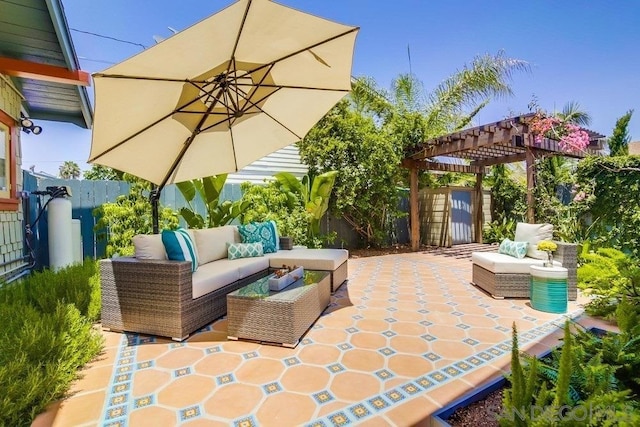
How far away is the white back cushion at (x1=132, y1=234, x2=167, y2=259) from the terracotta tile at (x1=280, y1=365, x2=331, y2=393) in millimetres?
2069

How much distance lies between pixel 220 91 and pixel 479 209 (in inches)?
378

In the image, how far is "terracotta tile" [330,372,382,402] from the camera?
228 cm

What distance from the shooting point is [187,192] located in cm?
616

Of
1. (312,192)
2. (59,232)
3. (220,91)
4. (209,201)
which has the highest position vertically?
(220,91)

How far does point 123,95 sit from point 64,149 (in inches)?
665

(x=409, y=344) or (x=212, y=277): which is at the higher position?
(x=212, y=277)

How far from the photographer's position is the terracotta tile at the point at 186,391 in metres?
2.23

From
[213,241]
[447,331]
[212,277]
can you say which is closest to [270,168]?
[213,241]

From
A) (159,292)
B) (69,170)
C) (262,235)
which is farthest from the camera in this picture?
(69,170)

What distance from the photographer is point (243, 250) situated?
4941 millimetres

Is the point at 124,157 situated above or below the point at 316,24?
below

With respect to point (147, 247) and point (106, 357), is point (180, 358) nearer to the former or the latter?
point (106, 357)

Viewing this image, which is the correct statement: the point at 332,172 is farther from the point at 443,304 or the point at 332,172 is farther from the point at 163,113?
the point at 163,113

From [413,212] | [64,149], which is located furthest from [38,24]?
[64,149]
